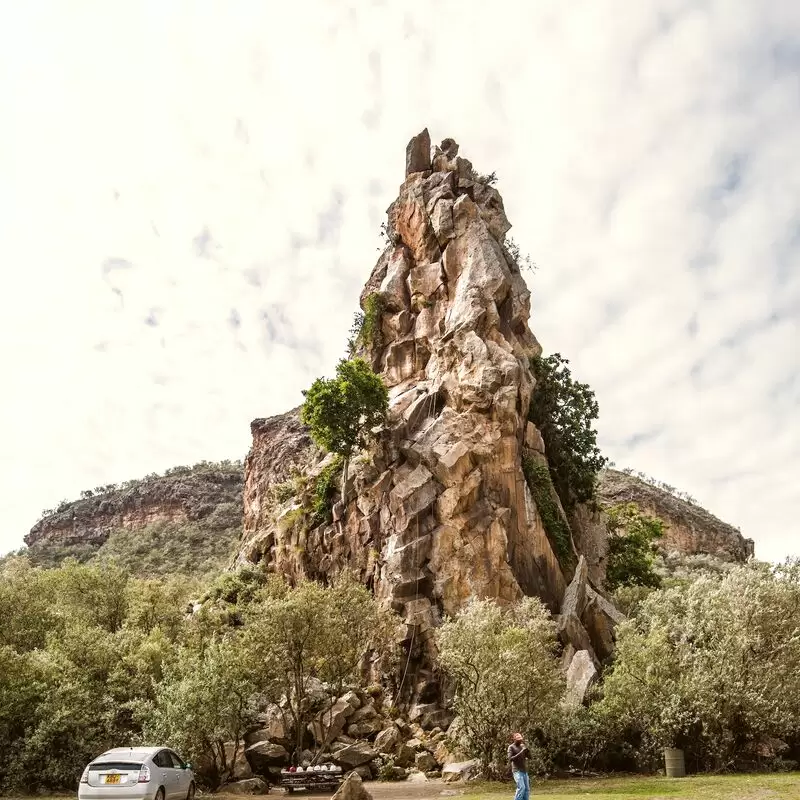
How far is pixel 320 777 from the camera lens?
27.5 m

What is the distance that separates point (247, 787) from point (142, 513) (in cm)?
11820

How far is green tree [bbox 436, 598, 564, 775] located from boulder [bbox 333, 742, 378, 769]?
5.45m

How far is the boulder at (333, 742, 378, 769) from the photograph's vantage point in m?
31.7

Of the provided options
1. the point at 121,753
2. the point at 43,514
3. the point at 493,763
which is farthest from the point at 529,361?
the point at 43,514

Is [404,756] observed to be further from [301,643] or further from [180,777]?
[180,777]

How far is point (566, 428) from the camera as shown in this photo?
59031mm

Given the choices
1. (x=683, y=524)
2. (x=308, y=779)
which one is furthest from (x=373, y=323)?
(x=683, y=524)

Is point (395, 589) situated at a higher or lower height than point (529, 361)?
lower

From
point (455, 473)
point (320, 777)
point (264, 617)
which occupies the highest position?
point (455, 473)

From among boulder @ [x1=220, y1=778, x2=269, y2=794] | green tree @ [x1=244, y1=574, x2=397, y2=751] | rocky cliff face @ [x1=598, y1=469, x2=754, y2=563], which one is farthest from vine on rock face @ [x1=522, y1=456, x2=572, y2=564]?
rocky cliff face @ [x1=598, y1=469, x2=754, y2=563]

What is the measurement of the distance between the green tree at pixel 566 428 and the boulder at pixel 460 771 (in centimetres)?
3064

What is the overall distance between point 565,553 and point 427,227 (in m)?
32.2

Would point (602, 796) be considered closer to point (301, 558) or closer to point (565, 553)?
point (565, 553)

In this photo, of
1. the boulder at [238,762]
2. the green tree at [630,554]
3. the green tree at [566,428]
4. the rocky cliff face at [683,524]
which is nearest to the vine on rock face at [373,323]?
the green tree at [566,428]
